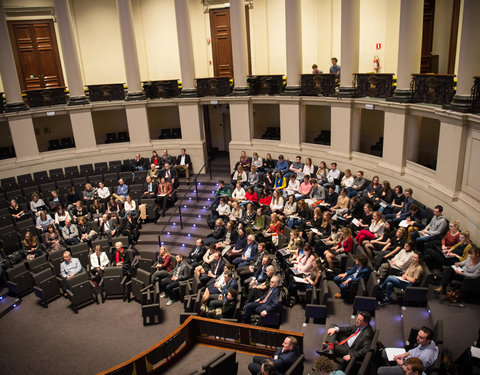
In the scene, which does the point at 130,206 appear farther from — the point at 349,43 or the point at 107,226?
the point at 349,43

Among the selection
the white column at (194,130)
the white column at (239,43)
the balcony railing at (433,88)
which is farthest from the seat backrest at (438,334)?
the white column at (194,130)

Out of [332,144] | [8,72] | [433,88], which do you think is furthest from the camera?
[8,72]

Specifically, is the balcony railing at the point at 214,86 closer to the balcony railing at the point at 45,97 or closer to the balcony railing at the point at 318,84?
the balcony railing at the point at 318,84

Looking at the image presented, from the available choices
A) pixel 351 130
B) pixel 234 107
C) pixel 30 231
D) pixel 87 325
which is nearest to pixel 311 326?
pixel 87 325

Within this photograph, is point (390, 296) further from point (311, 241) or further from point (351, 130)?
point (351, 130)

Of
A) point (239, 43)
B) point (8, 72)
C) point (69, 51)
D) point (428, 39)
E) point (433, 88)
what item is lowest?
point (433, 88)

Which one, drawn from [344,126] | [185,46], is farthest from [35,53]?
[344,126]

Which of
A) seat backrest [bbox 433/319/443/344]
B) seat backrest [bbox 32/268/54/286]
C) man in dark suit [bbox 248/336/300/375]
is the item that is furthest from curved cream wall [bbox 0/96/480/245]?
seat backrest [bbox 32/268/54/286]

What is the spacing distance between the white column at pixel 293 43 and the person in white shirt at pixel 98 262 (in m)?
8.99

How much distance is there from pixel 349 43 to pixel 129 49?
9.08 metres

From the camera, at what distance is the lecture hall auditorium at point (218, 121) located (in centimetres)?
870

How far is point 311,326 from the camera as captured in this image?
828 centimetres

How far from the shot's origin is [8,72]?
55.9 ft

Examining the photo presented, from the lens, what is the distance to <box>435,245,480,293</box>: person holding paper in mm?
8117
